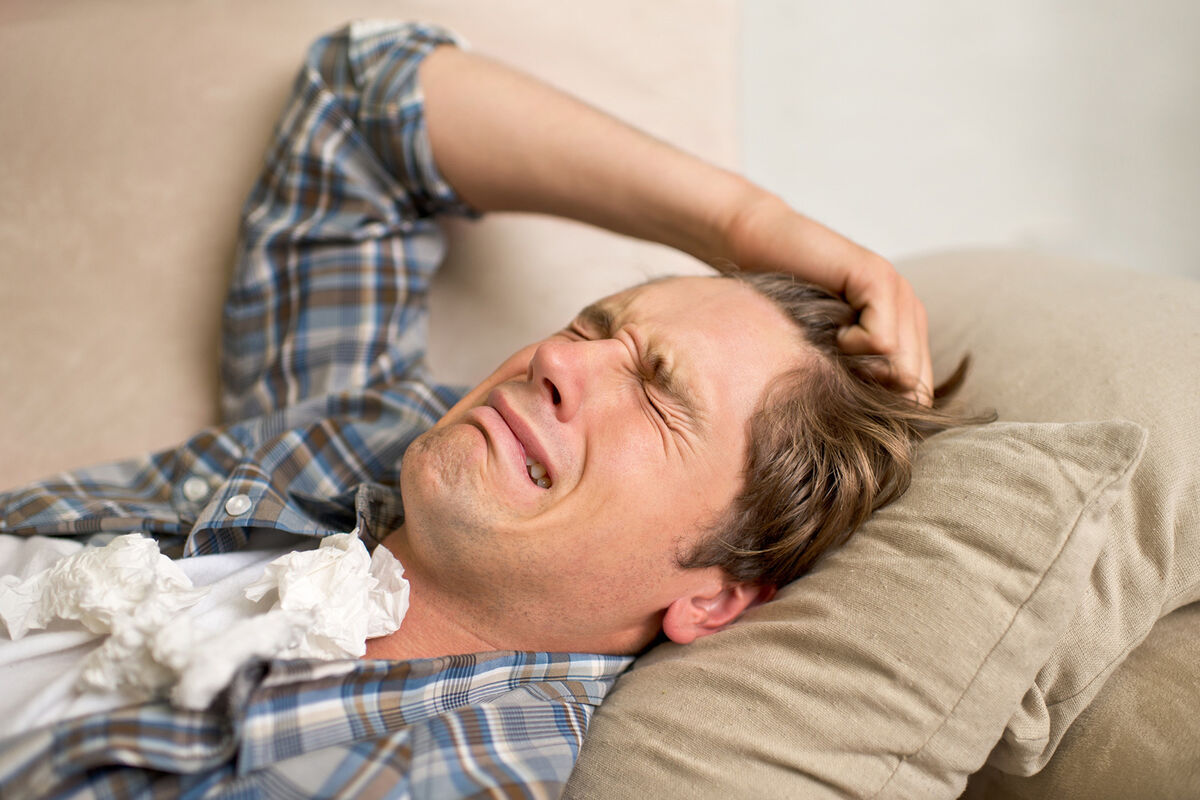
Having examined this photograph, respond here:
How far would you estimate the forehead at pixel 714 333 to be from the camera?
3.16ft

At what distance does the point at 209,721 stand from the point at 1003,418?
Result: 95 cm

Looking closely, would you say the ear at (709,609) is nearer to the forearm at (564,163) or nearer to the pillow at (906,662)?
the pillow at (906,662)

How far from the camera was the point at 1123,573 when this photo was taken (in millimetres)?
874

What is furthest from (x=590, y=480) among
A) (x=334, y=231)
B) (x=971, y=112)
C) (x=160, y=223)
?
(x=971, y=112)

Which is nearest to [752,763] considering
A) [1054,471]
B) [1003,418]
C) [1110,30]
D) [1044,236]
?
[1054,471]

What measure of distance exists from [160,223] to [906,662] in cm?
134

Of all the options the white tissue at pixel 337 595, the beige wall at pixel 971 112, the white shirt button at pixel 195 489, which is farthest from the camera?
the beige wall at pixel 971 112

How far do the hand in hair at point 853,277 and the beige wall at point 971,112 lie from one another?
1.15 m

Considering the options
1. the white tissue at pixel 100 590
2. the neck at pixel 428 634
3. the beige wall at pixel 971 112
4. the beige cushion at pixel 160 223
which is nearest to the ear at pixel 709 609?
the neck at pixel 428 634

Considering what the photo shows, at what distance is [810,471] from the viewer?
3.29 ft

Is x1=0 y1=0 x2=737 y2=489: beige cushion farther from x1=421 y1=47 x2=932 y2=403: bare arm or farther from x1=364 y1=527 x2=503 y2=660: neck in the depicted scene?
x1=364 y1=527 x2=503 y2=660: neck

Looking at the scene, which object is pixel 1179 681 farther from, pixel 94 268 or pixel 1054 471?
pixel 94 268

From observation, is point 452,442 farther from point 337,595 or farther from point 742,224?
point 742,224

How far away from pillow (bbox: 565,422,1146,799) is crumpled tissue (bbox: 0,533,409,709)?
11.5 inches
